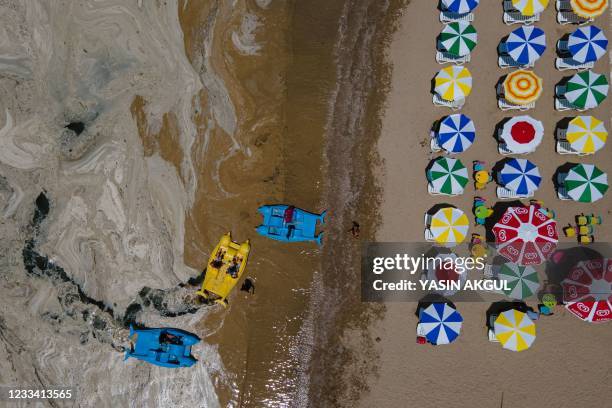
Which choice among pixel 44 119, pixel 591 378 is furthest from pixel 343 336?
pixel 44 119

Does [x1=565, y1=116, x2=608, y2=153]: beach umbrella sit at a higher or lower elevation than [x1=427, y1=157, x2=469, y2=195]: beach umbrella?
higher

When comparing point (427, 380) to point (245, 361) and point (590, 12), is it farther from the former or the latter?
point (590, 12)

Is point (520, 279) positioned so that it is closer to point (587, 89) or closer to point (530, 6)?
point (587, 89)

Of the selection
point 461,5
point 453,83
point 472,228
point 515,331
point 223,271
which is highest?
point 461,5

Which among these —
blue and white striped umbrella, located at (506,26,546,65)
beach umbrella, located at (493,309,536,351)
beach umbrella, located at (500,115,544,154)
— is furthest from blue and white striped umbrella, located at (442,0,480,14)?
beach umbrella, located at (493,309,536,351)

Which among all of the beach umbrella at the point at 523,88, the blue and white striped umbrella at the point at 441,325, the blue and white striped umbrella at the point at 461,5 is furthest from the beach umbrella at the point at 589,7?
the blue and white striped umbrella at the point at 441,325

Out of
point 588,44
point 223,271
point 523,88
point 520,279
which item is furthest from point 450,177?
point 223,271

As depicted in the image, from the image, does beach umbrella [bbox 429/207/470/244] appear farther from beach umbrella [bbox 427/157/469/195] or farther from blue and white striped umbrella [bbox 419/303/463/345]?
blue and white striped umbrella [bbox 419/303/463/345]
